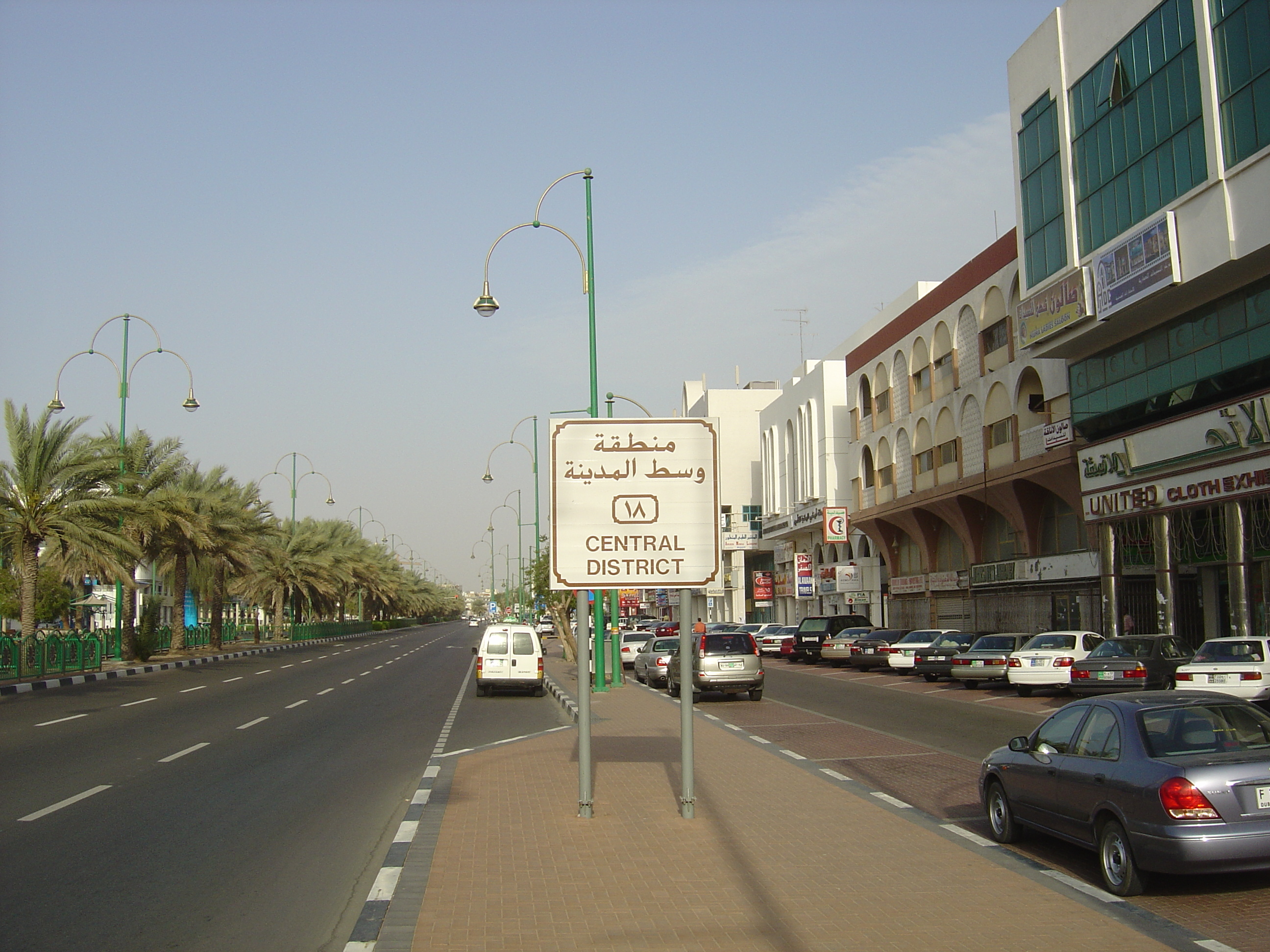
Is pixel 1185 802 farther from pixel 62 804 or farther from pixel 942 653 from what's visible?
pixel 942 653

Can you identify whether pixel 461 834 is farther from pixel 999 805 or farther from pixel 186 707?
pixel 186 707

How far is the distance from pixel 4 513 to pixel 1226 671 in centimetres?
3106

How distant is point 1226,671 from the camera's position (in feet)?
62.4

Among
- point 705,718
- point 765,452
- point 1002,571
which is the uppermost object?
point 765,452

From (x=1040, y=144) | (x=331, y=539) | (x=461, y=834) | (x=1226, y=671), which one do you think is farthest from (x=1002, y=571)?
(x=331, y=539)

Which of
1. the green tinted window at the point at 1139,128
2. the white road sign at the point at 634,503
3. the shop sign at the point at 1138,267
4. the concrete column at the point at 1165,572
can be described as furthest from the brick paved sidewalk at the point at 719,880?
the concrete column at the point at 1165,572

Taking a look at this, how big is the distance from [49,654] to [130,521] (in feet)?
22.1

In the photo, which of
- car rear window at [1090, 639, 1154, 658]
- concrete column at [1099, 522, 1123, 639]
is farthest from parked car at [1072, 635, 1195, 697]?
concrete column at [1099, 522, 1123, 639]

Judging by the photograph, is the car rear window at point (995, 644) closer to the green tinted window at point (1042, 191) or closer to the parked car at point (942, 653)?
the parked car at point (942, 653)

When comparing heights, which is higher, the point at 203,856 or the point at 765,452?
the point at 765,452

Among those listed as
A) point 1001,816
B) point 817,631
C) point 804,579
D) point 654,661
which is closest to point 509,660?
point 654,661

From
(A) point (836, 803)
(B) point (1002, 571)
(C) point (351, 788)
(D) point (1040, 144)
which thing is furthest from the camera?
(B) point (1002, 571)

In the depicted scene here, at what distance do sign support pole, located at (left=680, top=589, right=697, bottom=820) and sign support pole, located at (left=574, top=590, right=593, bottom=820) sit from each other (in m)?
0.88

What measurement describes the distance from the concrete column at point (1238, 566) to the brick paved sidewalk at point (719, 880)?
19.6 metres
